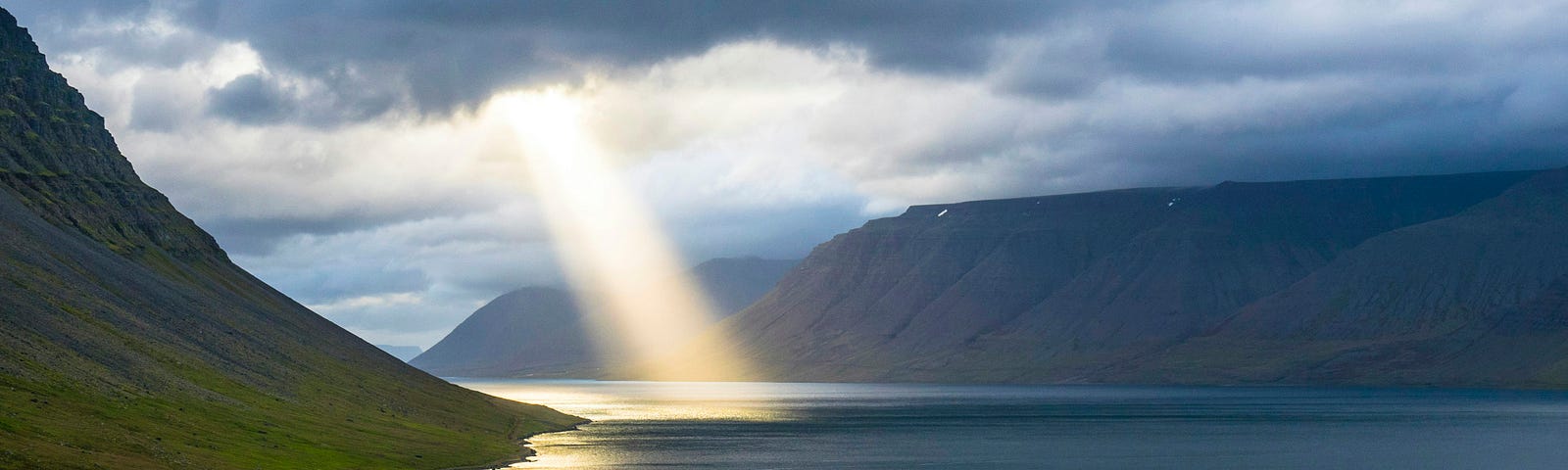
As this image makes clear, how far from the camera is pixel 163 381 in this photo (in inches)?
5094

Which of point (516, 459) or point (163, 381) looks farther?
point (516, 459)

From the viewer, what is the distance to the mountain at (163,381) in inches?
4055

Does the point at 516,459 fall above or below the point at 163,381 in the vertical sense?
below

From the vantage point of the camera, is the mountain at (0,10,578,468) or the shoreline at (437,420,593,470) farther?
the shoreline at (437,420,593,470)

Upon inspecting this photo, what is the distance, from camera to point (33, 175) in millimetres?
198625

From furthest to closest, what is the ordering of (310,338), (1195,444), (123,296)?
(310,338) → (1195,444) → (123,296)

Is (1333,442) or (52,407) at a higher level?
(52,407)

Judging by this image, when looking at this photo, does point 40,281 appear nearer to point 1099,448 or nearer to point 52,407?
point 52,407

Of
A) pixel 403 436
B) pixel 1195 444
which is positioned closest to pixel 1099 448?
pixel 1195 444

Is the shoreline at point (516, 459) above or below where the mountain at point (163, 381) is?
below

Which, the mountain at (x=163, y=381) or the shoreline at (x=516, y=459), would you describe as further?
the shoreline at (x=516, y=459)

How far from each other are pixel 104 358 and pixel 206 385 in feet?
37.6

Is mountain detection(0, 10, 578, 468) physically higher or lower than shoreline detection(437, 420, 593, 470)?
higher

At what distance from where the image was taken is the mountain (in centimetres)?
10300
